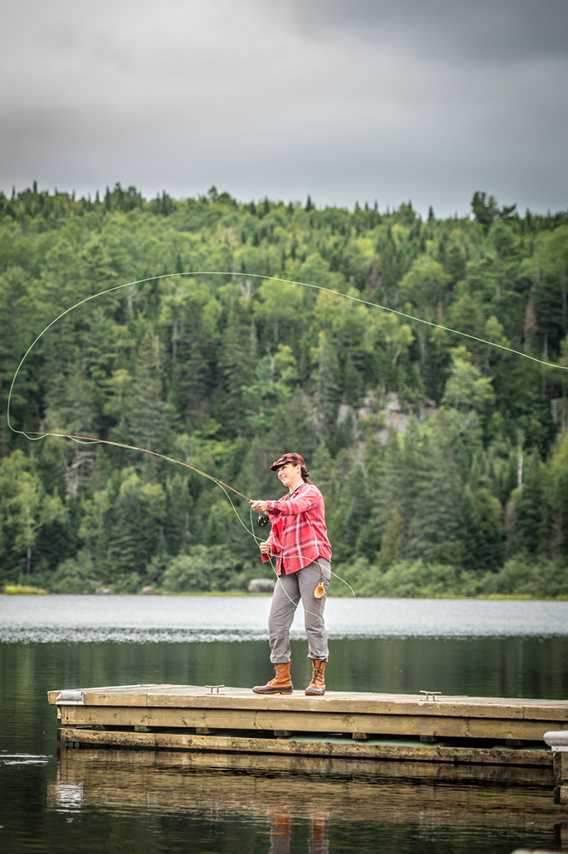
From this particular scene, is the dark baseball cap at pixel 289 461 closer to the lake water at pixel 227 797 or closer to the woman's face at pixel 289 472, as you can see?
the woman's face at pixel 289 472

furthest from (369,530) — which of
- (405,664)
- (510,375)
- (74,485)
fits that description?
(405,664)

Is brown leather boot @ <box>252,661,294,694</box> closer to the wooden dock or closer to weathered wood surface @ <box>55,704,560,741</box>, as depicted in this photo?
the wooden dock

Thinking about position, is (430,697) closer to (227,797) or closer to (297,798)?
(297,798)

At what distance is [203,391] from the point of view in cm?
16212

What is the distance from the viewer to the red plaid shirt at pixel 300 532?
1562 centimetres

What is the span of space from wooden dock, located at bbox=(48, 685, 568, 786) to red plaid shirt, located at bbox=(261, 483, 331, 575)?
1.31 meters

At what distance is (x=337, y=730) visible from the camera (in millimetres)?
15305

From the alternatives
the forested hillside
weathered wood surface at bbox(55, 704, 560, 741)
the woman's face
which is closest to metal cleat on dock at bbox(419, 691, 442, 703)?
weathered wood surface at bbox(55, 704, 560, 741)

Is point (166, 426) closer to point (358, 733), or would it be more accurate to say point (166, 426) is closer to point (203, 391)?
point (203, 391)

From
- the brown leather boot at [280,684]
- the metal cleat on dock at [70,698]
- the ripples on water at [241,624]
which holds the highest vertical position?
the brown leather boot at [280,684]

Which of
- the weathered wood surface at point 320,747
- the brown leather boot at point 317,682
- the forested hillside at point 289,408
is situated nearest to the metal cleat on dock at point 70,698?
the weathered wood surface at point 320,747

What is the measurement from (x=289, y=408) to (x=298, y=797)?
13125 centimetres

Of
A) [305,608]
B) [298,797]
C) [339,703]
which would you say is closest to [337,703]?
[339,703]

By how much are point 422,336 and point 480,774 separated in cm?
15072
